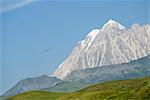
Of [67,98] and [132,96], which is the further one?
[67,98]

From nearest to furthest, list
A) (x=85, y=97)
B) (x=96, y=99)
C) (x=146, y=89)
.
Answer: (x=146, y=89) → (x=96, y=99) → (x=85, y=97)

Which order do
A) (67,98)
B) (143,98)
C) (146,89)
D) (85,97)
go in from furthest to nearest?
(67,98) < (85,97) < (146,89) < (143,98)

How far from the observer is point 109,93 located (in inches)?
6363

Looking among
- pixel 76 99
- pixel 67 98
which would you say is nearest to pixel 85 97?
pixel 76 99

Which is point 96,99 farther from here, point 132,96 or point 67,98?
point 67,98

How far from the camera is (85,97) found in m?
171

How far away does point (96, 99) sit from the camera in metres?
158

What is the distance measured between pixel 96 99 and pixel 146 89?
2358 centimetres

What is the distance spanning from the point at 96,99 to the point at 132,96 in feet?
68.9

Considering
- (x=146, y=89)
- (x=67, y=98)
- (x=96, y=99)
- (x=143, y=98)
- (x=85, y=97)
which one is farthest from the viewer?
(x=67, y=98)

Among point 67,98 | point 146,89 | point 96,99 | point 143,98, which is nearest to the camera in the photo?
point 143,98

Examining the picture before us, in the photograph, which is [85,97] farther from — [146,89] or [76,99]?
[146,89]

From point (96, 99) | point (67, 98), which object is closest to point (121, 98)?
point (96, 99)

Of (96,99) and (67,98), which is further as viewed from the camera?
(67,98)
